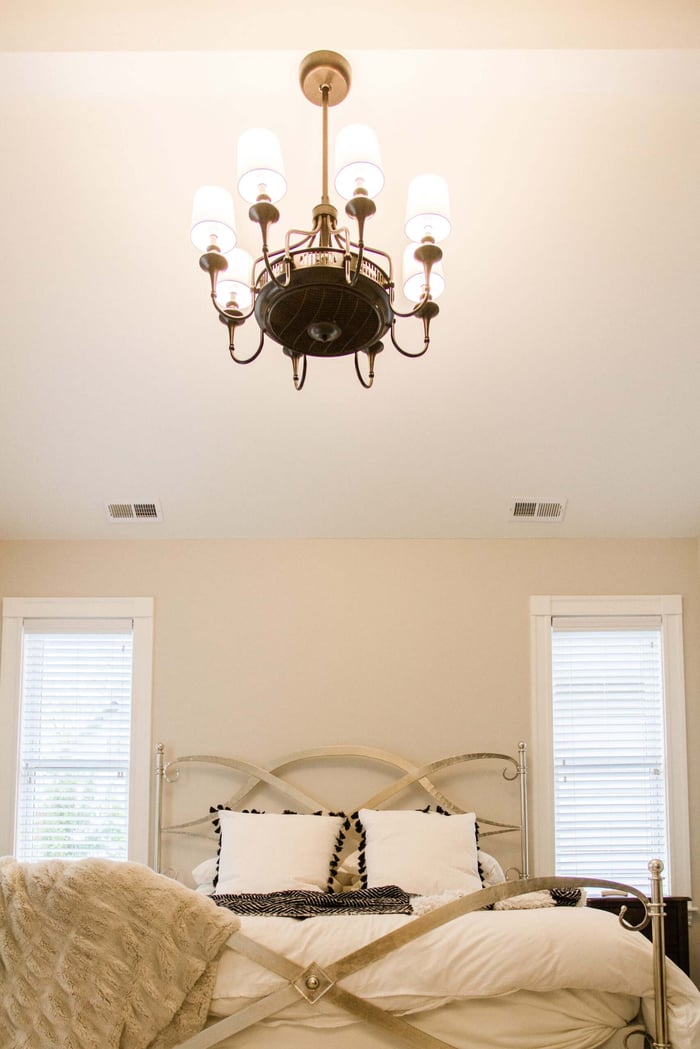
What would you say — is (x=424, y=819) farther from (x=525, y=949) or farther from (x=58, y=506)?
(x=58, y=506)

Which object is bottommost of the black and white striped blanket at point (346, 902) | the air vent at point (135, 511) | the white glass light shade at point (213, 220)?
the black and white striped blanket at point (346, 902)

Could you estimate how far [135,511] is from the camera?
470 cm

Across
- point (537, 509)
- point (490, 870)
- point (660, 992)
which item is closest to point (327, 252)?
point (660, 992)

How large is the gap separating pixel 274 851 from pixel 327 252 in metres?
2.93

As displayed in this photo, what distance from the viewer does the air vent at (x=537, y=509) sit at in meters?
4.64

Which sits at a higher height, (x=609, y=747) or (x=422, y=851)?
(x=609, y=747)

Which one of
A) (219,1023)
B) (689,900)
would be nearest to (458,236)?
(219,1023)

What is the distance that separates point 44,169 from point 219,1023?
277 cm

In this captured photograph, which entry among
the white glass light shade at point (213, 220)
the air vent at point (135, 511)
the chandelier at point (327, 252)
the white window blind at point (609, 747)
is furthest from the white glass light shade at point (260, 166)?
the white window blind at point (609, 747)

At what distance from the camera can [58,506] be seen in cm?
467

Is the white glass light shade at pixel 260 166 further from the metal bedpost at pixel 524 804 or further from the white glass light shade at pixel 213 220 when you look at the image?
the metal bedpost at pixel 524 804

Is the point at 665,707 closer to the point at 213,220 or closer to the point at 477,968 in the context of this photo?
the point at 477,968

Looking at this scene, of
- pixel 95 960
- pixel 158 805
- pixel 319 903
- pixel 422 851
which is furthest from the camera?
pixel 158 805

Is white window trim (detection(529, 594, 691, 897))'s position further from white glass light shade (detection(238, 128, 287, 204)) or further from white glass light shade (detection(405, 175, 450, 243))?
white glass light shade (detection(238, 128, 287, 204))
